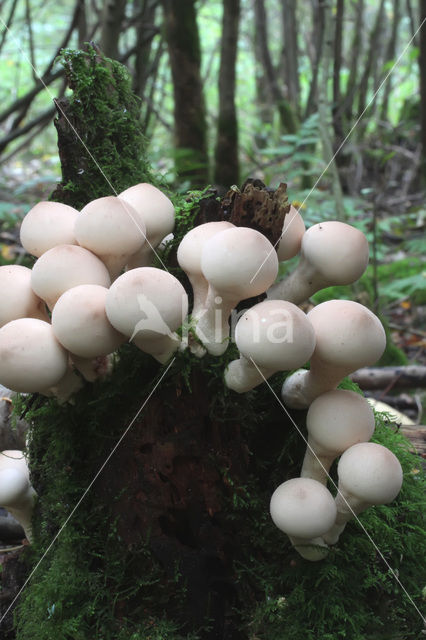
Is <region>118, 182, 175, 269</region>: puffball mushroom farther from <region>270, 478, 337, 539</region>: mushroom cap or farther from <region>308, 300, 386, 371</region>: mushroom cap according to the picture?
<region>270, 478, 337, 539</region>: mushroom cap

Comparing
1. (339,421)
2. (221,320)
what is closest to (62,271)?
(221,320)

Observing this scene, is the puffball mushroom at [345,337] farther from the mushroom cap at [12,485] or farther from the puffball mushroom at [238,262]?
the mushroom cap at [12,485]

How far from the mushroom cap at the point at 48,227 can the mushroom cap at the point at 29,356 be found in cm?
28

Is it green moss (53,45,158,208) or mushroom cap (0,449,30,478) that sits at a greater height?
green moss (53,45,158,208)

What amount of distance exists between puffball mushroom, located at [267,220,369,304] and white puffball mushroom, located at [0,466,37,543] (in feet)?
3.50

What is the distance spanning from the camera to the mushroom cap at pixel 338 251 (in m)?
1.36

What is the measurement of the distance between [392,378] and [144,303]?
8.66ft

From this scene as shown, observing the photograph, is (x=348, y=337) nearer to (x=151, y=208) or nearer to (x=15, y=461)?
(x=151, y=208)

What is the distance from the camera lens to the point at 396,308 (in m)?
5.68

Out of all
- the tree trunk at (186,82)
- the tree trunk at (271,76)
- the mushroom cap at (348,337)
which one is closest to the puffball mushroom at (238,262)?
the mushroom cap at (348,337)

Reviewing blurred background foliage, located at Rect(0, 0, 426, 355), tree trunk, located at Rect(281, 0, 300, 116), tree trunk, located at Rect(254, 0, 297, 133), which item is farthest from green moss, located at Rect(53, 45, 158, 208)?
tree trunk, located at Rect(281, 0, 300, 116)

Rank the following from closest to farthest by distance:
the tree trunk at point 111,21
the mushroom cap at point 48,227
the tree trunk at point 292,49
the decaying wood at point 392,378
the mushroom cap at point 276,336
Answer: the mushroom cap at point 276,336, the mushroom cap at point 48,227, the decaying wood at point 392,378, the tree trunk at point 111,21, the tree trunk at point 292,49

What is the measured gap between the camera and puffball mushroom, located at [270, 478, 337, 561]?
4.02 ft

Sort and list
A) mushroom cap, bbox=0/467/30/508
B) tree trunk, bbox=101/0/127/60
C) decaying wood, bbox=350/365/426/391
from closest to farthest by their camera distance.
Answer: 1. mushroom cap, bbox=0/467/30/508
2. decaying wood, bbox=350/365/426/391
3. tree trunk, bbox=101/0/127/60
